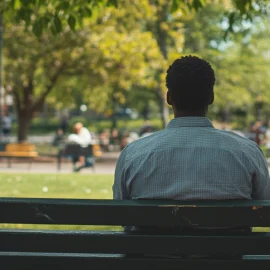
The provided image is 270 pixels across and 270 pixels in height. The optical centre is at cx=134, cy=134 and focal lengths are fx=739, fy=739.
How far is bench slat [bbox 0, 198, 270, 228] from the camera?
283 centimetres

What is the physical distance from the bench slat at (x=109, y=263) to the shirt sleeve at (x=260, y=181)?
357 mm

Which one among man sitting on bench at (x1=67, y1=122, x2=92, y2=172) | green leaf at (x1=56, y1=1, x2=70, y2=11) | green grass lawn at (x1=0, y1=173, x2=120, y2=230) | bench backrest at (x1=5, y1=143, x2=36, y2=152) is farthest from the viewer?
bench backrest at (x1=5, y1=143, x2=36, y2=152)

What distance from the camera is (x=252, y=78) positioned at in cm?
4028

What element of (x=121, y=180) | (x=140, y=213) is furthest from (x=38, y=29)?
(x=140, y=213)

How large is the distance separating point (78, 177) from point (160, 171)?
13.0 metres

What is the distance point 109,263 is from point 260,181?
2.39ft

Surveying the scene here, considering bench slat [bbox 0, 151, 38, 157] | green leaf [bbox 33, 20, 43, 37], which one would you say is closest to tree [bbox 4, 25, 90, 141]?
bench slat [bbox 0, 151, 38, 157]

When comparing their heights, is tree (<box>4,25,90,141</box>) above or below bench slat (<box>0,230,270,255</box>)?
above

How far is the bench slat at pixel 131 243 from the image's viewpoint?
2.83 metres

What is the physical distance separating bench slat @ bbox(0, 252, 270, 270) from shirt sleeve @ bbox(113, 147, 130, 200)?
37 cm

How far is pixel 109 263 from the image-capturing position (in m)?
2.87

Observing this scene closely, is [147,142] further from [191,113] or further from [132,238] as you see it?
[132,238]

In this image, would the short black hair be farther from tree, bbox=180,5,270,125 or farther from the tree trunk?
tree, bbox=180,5,270,125

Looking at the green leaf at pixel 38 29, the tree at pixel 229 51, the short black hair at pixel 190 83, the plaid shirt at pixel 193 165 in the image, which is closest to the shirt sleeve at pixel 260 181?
the plaid shirt at pixel 193 165
